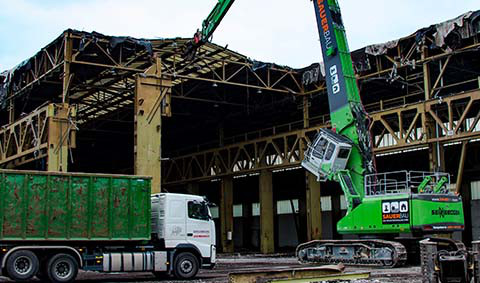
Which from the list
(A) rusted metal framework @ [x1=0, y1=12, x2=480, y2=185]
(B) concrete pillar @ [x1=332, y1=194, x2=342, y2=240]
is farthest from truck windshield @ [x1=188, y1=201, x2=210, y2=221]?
(B) concrete pillar @ [x1=332, y1=194, x2=342, y2=240]

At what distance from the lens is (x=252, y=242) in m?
53.7

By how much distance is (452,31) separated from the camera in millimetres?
29844

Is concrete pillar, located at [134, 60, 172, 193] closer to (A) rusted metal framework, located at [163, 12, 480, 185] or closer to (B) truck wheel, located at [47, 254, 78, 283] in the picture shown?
(B) truck wheel, located at [47, 254, 78, 283]

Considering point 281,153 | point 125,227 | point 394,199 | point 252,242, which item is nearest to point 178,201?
point 125,227

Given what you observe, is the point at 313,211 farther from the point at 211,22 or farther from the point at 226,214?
the point at 211,22

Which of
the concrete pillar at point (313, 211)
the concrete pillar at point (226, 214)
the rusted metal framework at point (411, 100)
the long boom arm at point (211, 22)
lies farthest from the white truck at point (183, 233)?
the concrete pillar at point (226, 214)

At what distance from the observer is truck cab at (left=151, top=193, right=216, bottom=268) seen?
21453mm

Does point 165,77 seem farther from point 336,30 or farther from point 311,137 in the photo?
point 311,137

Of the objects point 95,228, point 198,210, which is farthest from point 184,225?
point 95,228

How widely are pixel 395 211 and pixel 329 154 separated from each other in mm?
3309

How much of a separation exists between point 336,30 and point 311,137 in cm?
1296

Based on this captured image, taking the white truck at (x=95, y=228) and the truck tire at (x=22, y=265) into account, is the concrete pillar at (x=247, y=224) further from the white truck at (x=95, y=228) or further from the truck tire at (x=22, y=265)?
the truck tire at (x=22, y=265)

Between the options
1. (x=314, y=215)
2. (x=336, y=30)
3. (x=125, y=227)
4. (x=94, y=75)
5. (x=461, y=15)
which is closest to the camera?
(x=125, y=227)

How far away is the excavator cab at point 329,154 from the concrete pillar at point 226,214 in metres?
18.9
